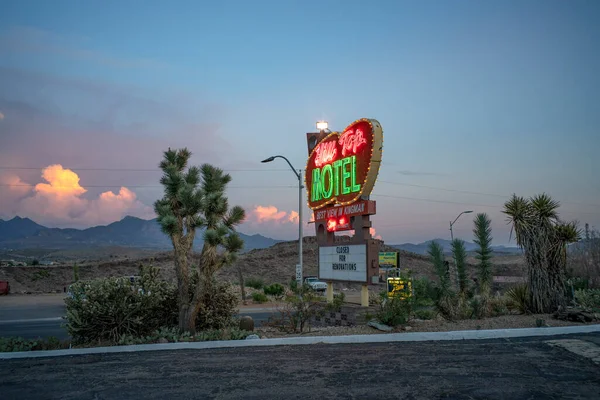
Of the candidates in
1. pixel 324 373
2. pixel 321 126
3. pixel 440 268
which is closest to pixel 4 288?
pixel 321 126

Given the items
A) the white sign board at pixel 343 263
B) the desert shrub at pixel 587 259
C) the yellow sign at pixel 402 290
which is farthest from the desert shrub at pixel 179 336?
the desert shrub at pixel 587 259

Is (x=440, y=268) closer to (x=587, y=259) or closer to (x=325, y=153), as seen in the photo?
(x=325, y=153)

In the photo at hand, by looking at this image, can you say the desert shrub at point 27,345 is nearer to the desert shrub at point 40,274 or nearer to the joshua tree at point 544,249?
the joshua tree at point 544,249

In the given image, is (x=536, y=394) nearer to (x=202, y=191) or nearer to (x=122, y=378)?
(x=122, y=378)

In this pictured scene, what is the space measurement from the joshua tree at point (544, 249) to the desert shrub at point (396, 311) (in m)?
4.78

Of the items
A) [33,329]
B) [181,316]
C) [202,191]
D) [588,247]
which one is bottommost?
[33,329]

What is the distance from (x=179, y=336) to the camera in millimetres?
13312

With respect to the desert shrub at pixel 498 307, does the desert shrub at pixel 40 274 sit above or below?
below

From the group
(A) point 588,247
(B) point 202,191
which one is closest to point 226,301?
(B) point 202,191

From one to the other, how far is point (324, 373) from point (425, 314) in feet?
28.1

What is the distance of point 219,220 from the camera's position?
583 inches

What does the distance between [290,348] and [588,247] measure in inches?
865

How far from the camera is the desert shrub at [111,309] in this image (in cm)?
1340

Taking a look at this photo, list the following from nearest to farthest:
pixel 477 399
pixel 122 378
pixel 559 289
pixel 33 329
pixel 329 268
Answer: pixel 477 399 < pixel 122 378 < pixel 559 289 < pixel 33 329 < pixel 329 268
